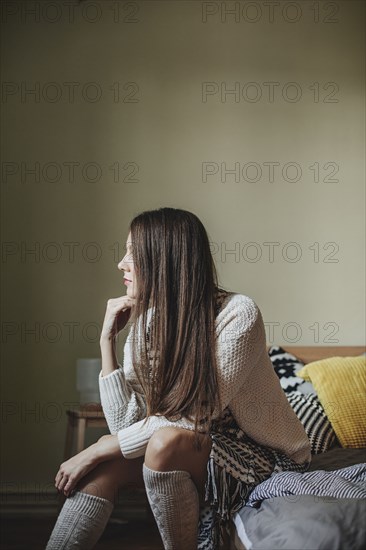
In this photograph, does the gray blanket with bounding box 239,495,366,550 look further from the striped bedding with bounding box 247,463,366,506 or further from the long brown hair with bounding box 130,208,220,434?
the long brown hair with bounding box 130,208,220,434

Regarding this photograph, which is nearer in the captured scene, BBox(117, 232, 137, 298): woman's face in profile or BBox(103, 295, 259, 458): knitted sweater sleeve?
BBox(103, 295, 259, 458): knitted sweater sleeve

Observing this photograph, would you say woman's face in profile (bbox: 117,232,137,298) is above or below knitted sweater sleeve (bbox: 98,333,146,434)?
above

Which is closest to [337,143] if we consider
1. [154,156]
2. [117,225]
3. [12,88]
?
[154,156]

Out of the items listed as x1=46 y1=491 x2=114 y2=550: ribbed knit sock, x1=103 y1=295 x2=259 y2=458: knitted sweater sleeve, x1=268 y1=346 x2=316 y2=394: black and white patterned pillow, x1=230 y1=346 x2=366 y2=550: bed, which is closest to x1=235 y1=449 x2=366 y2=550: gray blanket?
x1=230 y1=346 x2=366 y2=550: bed

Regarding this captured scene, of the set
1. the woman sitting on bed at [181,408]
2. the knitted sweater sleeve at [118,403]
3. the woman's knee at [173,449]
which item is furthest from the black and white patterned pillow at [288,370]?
the woman's knee at [173,449]

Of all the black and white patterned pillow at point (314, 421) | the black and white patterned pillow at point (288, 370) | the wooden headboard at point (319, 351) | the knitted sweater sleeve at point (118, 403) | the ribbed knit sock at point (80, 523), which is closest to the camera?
the ribbed knit sock at point (80, 523)

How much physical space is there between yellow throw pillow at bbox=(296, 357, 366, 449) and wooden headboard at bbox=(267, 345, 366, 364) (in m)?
0.23

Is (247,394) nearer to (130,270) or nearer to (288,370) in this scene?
(130,270)

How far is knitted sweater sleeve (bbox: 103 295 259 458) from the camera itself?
176cm

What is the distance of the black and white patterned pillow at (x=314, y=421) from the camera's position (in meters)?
2.51

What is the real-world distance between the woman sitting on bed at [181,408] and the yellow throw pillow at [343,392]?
67 centimetres

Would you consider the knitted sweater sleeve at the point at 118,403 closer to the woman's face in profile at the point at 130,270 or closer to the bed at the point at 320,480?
the woman's face in profile at the point at 130,270

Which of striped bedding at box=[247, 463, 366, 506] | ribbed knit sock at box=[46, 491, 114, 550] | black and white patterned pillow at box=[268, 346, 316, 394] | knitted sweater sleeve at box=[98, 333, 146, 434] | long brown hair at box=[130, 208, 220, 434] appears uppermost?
long brown hair at box=[130, 208, 220, 434]

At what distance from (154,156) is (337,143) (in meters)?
0.88
